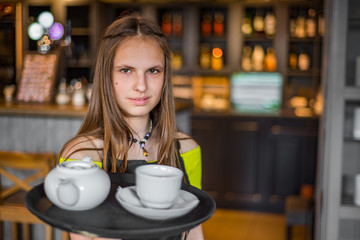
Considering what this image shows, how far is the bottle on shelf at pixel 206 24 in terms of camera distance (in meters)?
5.66

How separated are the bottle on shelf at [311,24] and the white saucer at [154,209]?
4.69m

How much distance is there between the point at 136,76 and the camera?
52.1 inches

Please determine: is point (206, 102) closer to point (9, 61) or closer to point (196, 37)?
point (196, 37)

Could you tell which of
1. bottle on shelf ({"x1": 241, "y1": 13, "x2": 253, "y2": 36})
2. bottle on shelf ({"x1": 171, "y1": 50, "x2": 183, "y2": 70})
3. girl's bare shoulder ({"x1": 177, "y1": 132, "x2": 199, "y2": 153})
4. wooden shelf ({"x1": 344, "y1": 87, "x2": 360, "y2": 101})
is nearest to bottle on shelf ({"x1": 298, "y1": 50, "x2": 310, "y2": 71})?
bottle on shelf ({"x1": 241, "y1": 13, "x2": 253, "y2": 36})

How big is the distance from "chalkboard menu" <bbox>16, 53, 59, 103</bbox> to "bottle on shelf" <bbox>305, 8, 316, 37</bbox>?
3174mm

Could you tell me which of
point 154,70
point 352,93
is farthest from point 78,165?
point 352,93

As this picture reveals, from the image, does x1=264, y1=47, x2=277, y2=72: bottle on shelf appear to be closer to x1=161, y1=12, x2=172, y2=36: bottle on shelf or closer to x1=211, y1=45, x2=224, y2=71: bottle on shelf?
x1=211, y1=45, x2=224, y2=71: bottle on shelf

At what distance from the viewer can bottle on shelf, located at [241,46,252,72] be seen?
18.1 ft

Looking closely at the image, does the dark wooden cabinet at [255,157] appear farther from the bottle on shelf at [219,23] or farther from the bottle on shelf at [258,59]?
the bottle on shelf at [219,23]

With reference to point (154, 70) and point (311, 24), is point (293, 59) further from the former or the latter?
point (154, 70)

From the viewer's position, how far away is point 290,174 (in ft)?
15.7

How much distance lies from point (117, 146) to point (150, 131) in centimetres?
17

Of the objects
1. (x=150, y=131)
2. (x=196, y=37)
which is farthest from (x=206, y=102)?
(x=150, y=131)

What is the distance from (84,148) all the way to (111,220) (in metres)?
0.42
